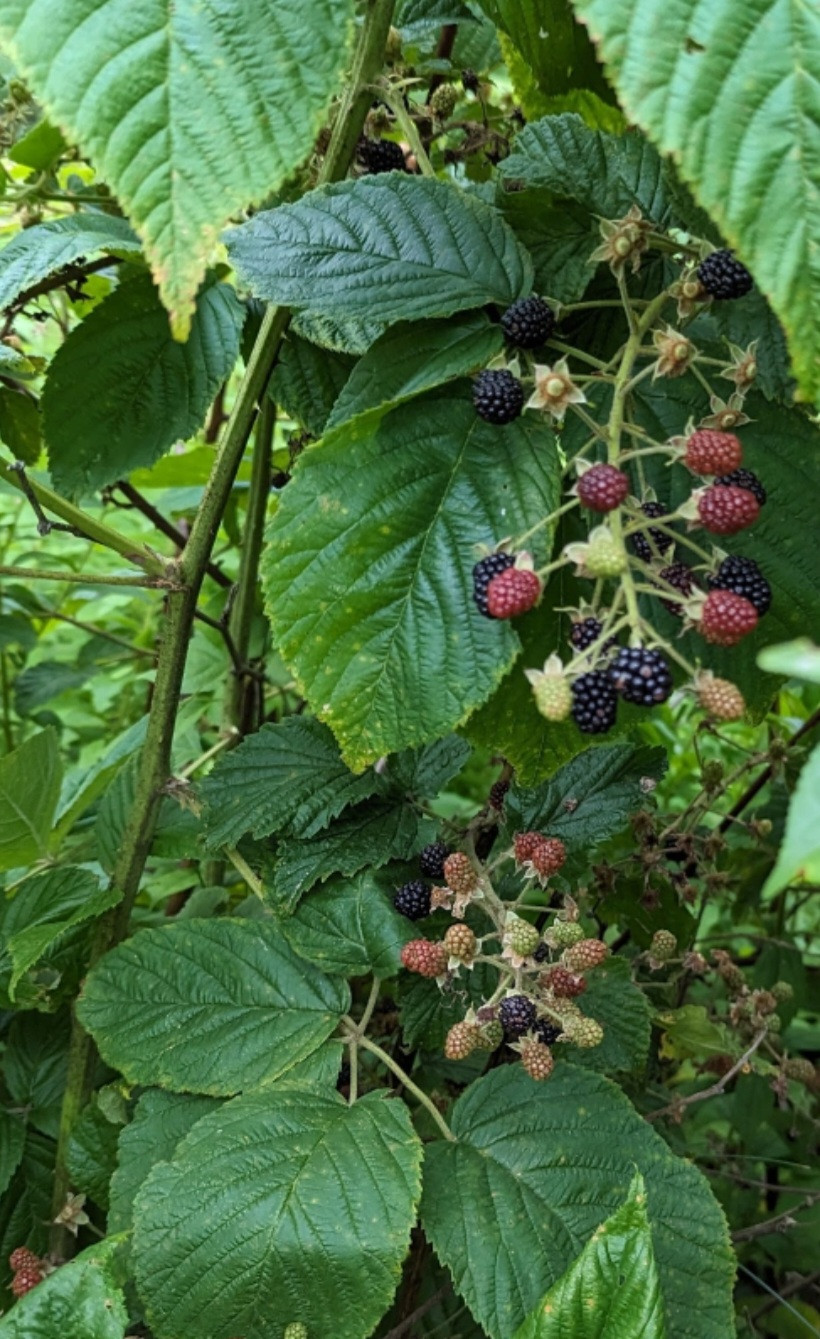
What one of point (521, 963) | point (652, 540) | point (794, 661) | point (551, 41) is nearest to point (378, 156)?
point (551, 41)

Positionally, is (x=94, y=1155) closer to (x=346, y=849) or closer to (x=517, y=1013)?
(x=346, y=849)

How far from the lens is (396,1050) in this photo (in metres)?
1.21

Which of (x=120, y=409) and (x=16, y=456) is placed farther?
(x=16, y=456)

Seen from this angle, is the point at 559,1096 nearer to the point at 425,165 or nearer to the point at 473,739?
the point at 473,739

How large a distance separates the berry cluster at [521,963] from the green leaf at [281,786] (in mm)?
142

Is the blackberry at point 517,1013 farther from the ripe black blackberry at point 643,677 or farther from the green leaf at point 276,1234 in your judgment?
the ripe black blackberry at point 643,677

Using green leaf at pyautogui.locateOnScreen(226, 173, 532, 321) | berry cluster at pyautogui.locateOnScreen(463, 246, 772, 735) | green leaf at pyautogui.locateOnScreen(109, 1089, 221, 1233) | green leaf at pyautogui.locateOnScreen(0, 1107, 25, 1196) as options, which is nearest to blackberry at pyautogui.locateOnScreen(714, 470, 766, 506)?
berry cluster at pyautogui.locateOnScreen(463, 246, 772, 735)

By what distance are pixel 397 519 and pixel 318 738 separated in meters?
0.35

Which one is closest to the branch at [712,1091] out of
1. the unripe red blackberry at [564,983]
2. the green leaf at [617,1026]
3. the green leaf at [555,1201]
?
the green leaf at [617,1026]

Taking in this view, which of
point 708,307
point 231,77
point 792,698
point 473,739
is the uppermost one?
point 231,77

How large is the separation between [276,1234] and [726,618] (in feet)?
1.99

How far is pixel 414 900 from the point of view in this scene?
1.03 metres

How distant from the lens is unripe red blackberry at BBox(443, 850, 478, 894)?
94 cm

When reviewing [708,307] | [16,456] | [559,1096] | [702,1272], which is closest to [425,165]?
[708,307]
